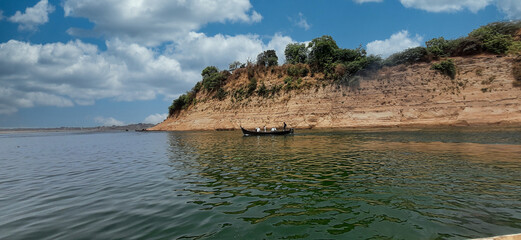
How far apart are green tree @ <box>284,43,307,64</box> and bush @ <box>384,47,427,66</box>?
22.0m

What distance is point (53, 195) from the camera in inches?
370

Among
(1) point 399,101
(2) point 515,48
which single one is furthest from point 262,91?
(2) point 515,48

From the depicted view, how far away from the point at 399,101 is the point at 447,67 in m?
9.80

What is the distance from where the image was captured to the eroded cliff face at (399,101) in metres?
38.2

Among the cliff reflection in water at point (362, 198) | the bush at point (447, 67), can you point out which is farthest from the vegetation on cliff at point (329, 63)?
the cliff reflection in water at point (362, 198)

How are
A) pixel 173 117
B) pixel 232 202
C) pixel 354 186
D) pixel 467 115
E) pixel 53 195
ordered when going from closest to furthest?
pixel 232 202 → pixel 354 186 → pixel 53 195 → pixel 467 115 → pixel 173 117

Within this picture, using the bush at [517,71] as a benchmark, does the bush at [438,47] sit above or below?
above

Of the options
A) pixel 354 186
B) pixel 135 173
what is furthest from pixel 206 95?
pixel 354 186

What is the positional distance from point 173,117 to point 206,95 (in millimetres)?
15192

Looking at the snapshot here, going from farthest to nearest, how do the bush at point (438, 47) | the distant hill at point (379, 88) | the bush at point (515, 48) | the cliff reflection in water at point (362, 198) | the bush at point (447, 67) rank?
the bush at point (438, 47)
the bush at point (447, 67)
the bush at point (515, 48)
the distant hill at point (379, 88)
the cliff reflection in water at point (362, 198)

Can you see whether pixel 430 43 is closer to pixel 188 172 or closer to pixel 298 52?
pixel 298 52

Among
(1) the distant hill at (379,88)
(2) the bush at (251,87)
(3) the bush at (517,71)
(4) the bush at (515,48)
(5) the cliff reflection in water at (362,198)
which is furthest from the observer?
(2) the bush at (251,87)

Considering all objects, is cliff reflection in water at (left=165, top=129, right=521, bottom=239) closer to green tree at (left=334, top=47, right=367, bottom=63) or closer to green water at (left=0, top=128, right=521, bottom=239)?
green water at (left=0, top=128, right=521, bottom=239)

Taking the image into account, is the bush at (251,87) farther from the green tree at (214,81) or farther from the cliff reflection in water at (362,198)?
the cliff reflection in water at (362,198)
